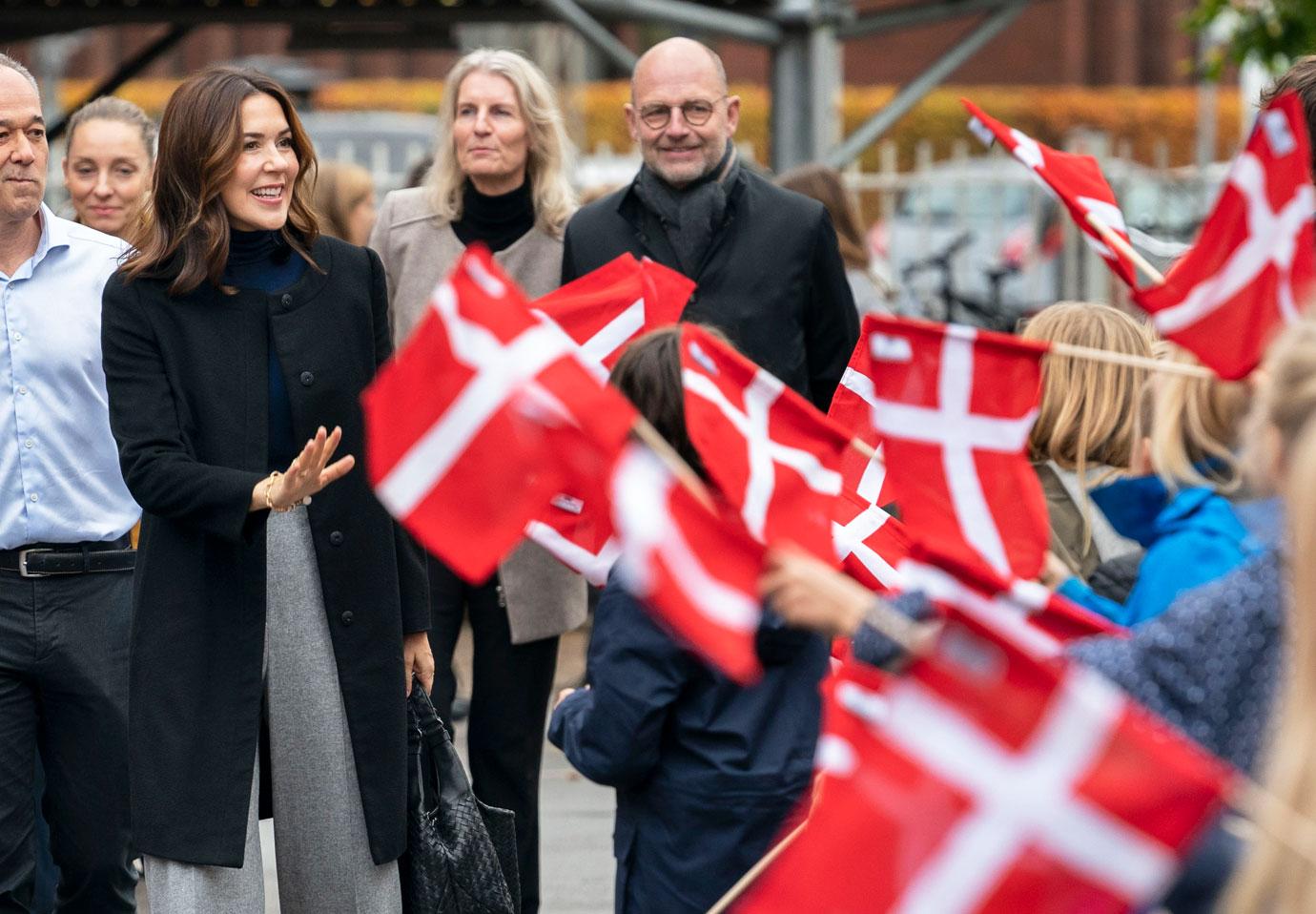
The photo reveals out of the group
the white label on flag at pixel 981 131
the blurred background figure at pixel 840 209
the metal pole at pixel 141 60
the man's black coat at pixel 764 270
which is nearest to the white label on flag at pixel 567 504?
the man's black coat at pixel 764 270

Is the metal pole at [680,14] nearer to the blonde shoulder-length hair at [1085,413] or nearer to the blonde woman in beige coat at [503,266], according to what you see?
the blonde woman in beige coat at [503,266]

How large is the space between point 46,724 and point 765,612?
1.92m

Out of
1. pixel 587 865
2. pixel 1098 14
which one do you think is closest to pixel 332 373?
pixel 587 865

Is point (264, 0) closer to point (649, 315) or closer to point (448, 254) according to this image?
point (448, 254)

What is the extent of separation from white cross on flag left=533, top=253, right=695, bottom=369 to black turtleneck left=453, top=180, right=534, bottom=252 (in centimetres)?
94

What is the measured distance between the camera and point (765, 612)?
3.59 metres

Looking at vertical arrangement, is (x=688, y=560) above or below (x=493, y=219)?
below

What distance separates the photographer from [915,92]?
953 cm

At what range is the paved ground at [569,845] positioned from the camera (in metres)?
5.87

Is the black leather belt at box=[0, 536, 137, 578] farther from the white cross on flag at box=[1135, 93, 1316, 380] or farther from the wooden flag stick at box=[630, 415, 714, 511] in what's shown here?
the white cross on flag at box=[1135, 93, 1316, 380]

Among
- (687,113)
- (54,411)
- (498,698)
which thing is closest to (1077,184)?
(687,113)

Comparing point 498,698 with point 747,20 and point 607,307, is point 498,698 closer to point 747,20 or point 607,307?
point 607,307

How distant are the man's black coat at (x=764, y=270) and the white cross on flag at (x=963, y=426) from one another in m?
1.99

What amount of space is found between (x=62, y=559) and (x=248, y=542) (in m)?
0.83
